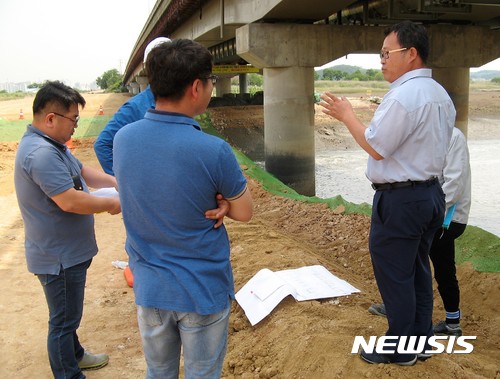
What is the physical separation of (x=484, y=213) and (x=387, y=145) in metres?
10.2

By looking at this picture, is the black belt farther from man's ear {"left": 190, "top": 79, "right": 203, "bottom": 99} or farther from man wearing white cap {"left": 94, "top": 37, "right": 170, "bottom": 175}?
man wearing white cap {"left": 94, "top": 37, "right": 170, "bottom": 175}

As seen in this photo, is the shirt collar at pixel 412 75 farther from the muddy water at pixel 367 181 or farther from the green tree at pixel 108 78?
the green tree at pixel 108 78

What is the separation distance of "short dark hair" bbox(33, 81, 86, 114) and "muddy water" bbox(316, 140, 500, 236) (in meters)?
9.56

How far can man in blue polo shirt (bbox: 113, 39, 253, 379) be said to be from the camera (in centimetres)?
226

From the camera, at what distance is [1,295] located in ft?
18.7

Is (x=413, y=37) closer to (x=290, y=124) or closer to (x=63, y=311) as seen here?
(x=63, y=311)

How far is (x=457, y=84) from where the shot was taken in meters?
16.7

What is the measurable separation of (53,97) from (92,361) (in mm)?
2087

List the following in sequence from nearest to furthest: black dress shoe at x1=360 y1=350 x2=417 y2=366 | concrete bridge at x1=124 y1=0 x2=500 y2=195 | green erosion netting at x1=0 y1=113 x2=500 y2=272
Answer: black dress shoe at x1=360 y1=350 x2=417 y2=366 → green erosion netting at x1=0 y1=113 x2=500 y2=272 → concrete bridge at x1=124 y1=0 x2=500 y2=195

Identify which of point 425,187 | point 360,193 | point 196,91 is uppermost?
point 196,91

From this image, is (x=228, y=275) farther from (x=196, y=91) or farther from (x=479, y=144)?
(x=479, y=144)

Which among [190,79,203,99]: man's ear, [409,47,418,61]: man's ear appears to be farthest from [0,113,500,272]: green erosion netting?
[190,79,203,99]: man's ear

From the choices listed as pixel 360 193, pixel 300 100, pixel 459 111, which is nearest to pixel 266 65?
pixel 300 100

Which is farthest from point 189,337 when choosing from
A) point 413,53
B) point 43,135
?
point 413,53
